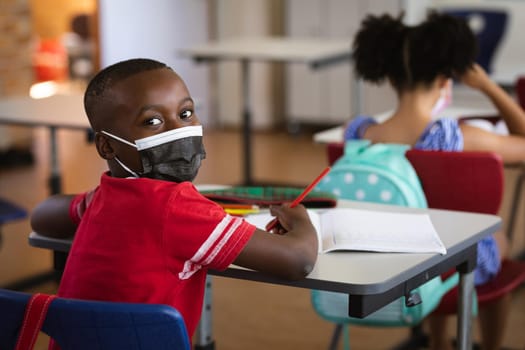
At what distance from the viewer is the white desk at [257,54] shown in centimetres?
539

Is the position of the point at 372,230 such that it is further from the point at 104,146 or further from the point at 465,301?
the point at 104,146

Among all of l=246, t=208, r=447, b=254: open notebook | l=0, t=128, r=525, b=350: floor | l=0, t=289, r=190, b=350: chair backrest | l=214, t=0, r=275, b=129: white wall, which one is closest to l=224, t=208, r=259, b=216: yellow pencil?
l=246, t=208, r=447, b=254: open notebook

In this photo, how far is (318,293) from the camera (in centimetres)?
247

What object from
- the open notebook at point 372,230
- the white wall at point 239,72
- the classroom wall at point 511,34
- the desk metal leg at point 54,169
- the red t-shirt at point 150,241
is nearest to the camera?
the red t-shirt at point 150,241

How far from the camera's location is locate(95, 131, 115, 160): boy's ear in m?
1.71

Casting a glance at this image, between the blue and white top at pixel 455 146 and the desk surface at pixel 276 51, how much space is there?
8.65 feet

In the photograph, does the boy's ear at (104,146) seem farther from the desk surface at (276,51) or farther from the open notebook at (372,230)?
the desk surface at (276,51)

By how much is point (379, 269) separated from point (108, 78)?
575mm

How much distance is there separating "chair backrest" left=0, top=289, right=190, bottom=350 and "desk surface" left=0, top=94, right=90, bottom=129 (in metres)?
2.16

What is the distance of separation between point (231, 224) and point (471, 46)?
4.71 feet

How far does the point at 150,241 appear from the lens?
5.25 feet

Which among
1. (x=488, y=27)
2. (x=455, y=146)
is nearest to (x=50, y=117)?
(x=455, y=146)

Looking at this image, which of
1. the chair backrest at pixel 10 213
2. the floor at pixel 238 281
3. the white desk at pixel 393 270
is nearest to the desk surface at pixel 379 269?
the white desk at pixel 393 270

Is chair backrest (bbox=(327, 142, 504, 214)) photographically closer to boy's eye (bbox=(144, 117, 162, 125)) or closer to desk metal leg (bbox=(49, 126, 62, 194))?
boy's eye (bbox=(144, 117, 162, 125))
